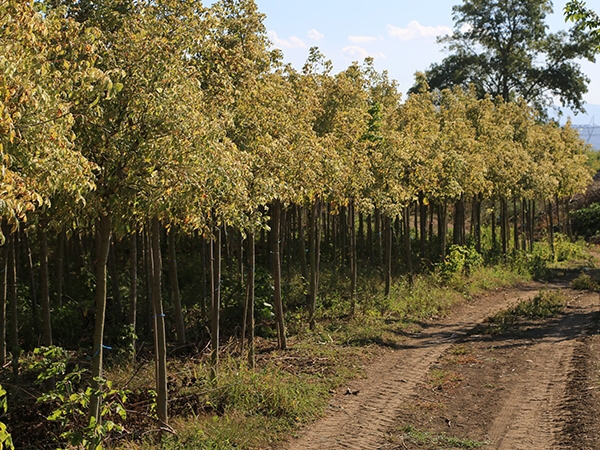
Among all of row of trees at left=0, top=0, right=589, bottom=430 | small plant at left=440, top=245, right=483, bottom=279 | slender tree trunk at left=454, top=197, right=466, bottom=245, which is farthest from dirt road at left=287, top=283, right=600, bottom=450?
slender tree trunk at left=454, top=197, right=466, bottom=245

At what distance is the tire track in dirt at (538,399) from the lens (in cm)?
989

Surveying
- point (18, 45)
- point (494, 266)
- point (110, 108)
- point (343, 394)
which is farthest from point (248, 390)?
point (494, 266)

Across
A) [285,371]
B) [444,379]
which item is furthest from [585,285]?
[285,371]

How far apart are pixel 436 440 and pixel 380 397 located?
230 cm

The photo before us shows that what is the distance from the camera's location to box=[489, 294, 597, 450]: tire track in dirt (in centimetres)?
989

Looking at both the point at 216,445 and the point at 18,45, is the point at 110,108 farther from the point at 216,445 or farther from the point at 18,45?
the point at 216,445

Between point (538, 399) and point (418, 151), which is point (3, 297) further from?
point (418, 151)

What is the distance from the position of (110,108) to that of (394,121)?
640 inches

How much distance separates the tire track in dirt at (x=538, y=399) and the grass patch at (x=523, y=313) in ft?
3.81

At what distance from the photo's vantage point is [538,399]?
11.8 m

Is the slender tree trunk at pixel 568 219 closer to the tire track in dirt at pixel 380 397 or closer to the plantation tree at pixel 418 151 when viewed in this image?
the plantation tree at pixel 418 151

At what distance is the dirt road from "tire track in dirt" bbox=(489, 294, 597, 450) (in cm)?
2

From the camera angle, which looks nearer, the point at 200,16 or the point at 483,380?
the point at 200,16

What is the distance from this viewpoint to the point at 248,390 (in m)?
11.1
